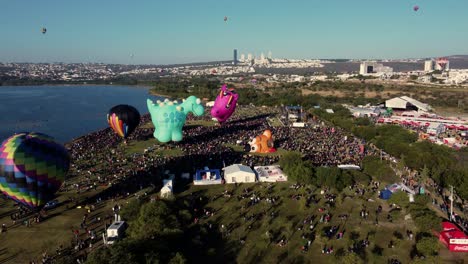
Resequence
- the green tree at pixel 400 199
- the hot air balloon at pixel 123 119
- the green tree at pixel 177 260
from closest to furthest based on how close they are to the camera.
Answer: the green tree at pixel 177 260
the green tree at pixel 400 199
the hot air balloon at pixel 123 119

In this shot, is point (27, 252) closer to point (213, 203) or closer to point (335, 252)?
point (213, 203)

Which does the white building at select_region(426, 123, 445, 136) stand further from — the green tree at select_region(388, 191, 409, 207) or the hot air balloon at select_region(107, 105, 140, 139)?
the hot air balloon at select_region(107, 105, 140, 139)

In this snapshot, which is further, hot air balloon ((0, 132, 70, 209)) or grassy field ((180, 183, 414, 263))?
hot air balloon ((0, 132, 70, 209))

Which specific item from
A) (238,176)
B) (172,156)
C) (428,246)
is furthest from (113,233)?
→ (172,156)

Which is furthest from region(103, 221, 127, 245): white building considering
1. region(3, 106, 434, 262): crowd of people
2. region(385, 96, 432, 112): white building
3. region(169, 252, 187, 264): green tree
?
region(385, 96, 432, 112): white building

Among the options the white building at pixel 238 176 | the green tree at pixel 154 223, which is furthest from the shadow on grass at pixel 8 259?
the white building at pixel 238 176

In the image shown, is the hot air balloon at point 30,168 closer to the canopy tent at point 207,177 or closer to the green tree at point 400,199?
the canopy tent at point 207,177

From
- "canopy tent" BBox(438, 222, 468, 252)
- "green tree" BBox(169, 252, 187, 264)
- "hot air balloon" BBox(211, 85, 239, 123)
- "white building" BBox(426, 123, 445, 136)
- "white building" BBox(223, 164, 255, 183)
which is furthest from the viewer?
"white building" BBox(426, 123, 445, 136)
